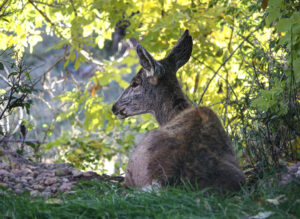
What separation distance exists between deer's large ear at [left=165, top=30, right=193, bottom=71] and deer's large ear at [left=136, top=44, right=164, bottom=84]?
1.21 ft

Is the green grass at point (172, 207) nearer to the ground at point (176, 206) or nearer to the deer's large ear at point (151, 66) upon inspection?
the ground at point (176, 206)

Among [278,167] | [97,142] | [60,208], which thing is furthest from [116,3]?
[60,208]

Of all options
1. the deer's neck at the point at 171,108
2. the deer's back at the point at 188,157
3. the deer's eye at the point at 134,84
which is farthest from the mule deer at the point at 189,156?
the deer's eye at the point at 134,84

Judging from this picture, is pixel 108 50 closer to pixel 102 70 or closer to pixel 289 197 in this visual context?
pixel 102 70

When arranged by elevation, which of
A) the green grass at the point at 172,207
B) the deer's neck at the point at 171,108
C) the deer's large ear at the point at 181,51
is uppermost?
the deer's large ear at the point at 181,51

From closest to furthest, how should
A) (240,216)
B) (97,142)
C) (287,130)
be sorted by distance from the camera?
(240,216), (287,130), (97,142)

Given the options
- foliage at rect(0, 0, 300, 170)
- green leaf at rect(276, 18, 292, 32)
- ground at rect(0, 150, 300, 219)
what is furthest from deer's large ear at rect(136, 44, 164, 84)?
ground at rect(0, 150, 300, 219)

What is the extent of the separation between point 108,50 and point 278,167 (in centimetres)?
2197

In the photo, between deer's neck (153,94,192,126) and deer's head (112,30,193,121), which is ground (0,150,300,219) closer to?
deer's neck (153,94,192,126)

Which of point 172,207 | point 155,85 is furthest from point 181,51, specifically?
point 172,207

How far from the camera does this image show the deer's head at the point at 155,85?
5359 millimetres

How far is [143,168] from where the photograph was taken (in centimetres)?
375

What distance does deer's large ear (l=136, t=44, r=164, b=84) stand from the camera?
200 inches

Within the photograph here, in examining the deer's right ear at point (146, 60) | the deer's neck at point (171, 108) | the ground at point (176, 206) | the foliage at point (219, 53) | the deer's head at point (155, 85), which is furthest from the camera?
the deer's head at point (155, 85)
